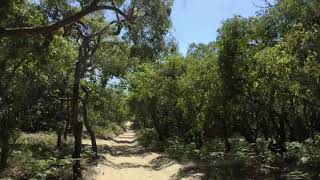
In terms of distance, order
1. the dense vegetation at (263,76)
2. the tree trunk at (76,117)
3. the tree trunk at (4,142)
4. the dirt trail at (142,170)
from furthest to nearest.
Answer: the dirt trail at (142,170), the tree trunk at (76,117), the tree trunk at (4,142), the dense vegetation at (263,76)

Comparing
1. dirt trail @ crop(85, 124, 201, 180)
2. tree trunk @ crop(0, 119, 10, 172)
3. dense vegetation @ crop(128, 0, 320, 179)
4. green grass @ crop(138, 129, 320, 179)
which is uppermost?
dense vegetation @ crop(128, 0, 320, 179)

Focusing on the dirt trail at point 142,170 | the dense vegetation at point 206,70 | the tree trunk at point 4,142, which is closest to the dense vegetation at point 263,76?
the dense vegetation at point 206,70

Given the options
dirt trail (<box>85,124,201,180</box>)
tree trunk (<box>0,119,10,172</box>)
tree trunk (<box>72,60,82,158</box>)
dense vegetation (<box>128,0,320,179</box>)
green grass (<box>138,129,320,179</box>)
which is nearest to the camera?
dense vegetation (<box>128,0,320,179</box>)

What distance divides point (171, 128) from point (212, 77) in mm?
24235

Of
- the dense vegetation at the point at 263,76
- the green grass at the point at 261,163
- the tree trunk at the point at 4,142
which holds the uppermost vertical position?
the dense vegetation at the point at 263,76

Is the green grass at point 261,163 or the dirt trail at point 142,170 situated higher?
the green grass at point 261,163

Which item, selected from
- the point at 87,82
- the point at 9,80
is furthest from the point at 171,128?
the point at 9,80

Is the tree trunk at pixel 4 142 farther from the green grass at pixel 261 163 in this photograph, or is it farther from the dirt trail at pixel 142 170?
the green grass at pixel 261 163

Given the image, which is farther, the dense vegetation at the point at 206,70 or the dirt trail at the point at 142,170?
the dirt trail at the point at 142,170

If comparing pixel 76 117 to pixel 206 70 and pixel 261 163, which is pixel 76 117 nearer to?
pixel 206 70

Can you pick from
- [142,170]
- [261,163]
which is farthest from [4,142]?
[261,163]

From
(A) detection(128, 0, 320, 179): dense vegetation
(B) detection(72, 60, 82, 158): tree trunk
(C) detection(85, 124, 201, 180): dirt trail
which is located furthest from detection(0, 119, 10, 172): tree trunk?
(A) detection(128, 0, 320, 179): dense vegetation

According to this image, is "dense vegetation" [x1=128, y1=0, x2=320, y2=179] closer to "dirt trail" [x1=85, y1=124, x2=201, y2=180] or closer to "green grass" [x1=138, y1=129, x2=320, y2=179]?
"green grass" [x1=138, y1=129, x2=320, y2=179]

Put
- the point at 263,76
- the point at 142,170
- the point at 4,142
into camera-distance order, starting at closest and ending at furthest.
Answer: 1. the point at 4,142
2. the point at 263,76
3. the point at 142,170
